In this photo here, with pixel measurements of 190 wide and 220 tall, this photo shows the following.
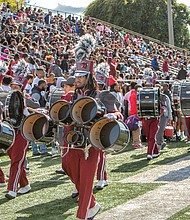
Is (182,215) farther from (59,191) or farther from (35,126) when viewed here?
(59,191)

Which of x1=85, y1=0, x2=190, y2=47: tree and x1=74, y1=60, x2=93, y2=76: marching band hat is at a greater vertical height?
x1=85, y1=0, x2=190, y2=47: tree

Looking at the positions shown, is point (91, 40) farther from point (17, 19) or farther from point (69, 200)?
point (17, 19)

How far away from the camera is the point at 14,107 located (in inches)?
305

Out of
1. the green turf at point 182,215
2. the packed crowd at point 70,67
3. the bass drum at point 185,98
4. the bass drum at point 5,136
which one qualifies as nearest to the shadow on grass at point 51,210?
the packed crowd at point 70,67

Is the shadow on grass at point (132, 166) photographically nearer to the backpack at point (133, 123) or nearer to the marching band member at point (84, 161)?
the backpack at point (133, 123)

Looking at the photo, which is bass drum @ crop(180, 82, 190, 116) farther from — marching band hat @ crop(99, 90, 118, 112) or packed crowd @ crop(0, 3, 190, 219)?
marching band hat @ crop(99, 90, 118, 112)

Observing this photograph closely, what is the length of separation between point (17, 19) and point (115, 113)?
825 inches

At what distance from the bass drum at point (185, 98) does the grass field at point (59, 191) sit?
1.13 m

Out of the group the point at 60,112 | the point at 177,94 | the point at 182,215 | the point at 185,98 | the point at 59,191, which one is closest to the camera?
the point at 60,112

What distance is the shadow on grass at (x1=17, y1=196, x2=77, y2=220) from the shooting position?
741cm

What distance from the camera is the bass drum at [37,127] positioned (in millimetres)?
6834

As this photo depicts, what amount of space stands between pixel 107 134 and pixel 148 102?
5292 millimetres

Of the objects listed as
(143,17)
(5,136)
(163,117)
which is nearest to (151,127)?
(163,117)

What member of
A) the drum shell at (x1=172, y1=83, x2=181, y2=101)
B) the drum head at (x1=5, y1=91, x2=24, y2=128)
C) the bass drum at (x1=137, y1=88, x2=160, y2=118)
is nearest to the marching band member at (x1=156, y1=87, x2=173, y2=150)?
the bass drum at (x1=137, y1=88, x2=160, y2=118)
